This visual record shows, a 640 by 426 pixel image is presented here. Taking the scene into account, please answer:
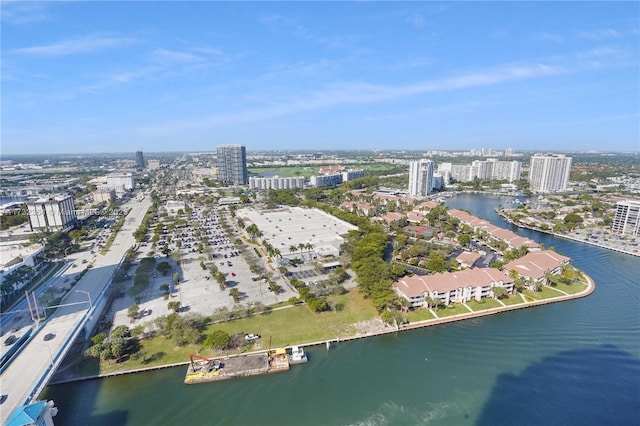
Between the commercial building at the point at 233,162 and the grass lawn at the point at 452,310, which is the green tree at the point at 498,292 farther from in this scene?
the commercial building at the point at 233,162

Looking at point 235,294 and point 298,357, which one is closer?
point 298,357

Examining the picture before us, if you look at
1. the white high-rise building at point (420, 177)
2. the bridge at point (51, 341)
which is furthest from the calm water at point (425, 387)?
the white high-rise building at point (420, 177)

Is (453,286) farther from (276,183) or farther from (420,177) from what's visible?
(276,183)

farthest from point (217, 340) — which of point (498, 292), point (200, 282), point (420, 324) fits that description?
point (498, 292)

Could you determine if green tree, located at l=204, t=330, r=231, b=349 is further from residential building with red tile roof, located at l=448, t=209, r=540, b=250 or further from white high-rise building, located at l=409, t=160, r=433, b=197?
white high-rise building, located at l=409, t=160, r=433, b=197

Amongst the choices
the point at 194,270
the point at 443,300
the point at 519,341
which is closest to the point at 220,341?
the point at 194,270

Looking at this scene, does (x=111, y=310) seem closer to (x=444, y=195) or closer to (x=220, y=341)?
(x=220, y=341)

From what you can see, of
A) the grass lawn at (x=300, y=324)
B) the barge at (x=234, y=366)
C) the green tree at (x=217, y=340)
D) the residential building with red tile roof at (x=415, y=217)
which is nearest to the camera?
the barge at (x=234, y=366)
